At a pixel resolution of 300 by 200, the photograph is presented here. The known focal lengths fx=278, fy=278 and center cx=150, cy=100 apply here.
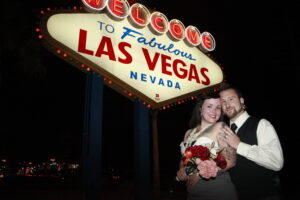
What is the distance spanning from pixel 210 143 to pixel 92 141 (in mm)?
2585

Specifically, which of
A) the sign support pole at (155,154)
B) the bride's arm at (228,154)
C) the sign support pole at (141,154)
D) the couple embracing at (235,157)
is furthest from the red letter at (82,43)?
the sign support pole at (155,154)

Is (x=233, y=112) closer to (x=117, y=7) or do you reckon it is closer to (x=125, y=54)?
(x=125, y=54)

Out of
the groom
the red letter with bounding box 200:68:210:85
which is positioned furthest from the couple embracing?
the red letter with bounding box 200:68:210:85

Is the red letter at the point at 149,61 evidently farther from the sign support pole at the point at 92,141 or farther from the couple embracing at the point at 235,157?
the couple embracing at the point at 235,157

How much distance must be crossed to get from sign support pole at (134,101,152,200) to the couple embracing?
2.26m

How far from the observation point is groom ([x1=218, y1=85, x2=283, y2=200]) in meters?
2.78

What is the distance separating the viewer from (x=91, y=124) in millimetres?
5059

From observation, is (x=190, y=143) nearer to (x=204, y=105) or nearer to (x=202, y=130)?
(x=202, y=130)

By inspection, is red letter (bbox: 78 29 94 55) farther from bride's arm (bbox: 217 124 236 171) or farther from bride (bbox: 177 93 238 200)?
bride's arm (bbox: 217 124 236 171)

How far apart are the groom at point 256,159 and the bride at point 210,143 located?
3.1 inches

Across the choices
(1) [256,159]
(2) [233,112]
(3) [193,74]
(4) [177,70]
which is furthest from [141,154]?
(1) [256,159]

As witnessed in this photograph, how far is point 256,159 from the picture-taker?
9.18 feet

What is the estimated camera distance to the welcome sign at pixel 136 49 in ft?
15.2

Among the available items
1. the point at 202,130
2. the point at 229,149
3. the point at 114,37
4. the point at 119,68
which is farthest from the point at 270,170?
the point at 114,37
